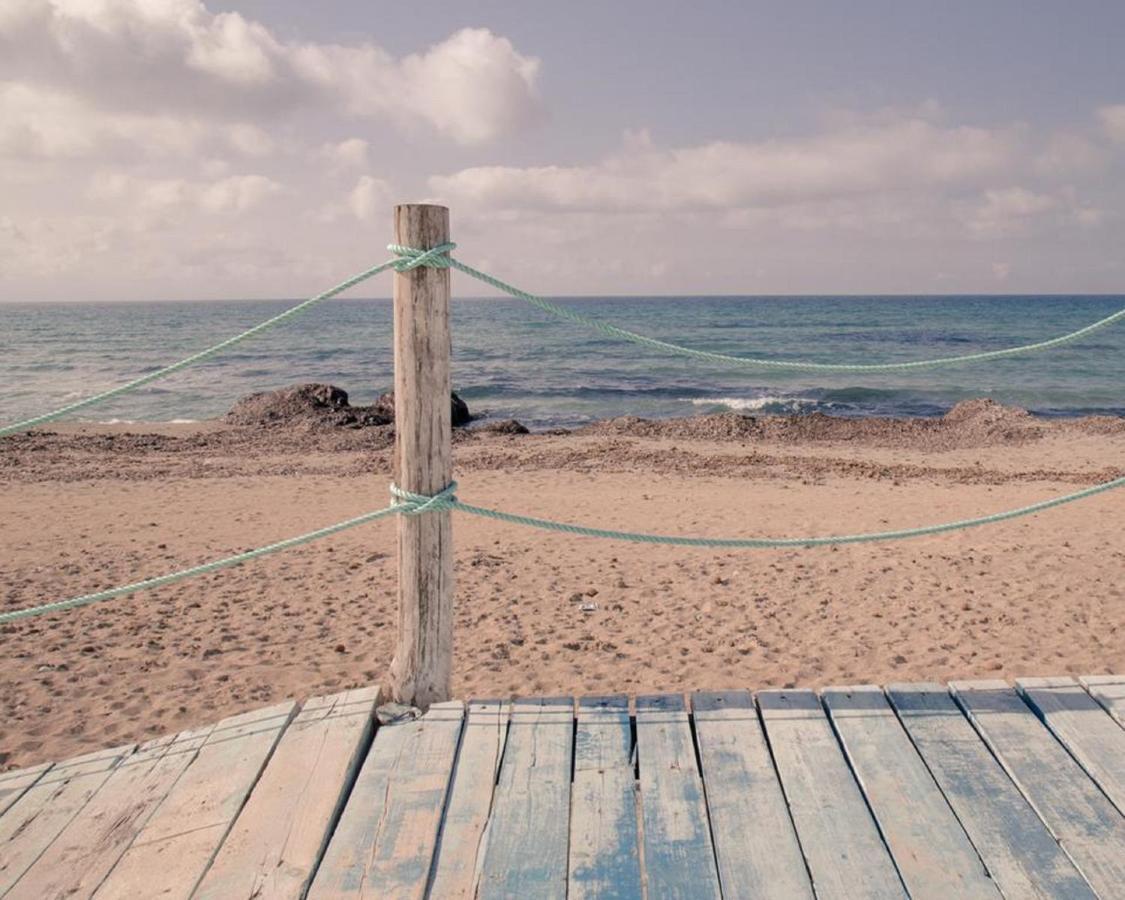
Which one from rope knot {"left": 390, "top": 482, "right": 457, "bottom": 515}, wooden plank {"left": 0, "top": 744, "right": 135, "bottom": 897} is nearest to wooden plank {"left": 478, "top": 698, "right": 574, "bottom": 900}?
rope knot {"left": 390, "top": 482, "right": 457, "bottom": 515}

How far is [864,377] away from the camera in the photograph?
2483 centimetres

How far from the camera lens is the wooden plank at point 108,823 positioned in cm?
222

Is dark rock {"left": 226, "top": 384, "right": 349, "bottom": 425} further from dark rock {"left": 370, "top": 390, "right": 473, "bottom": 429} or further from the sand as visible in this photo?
the sand

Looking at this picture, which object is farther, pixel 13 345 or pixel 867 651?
pixel 13 345

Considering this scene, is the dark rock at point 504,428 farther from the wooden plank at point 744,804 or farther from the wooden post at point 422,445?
the wooden plank at point 744,804

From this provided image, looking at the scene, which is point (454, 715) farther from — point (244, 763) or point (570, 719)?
point (244, 763)

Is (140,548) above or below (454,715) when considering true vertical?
below

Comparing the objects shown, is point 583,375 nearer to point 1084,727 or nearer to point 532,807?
point 1084,727

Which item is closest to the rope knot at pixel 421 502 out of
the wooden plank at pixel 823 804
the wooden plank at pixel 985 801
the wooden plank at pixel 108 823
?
the wooden plank at pixel 108 823

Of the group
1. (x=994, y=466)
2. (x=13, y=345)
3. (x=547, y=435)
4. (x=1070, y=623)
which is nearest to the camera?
(x=1070, y=623)

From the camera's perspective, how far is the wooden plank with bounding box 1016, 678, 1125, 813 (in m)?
2.51

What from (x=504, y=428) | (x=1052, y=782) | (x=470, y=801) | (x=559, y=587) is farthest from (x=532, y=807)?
(x=504, y=428)

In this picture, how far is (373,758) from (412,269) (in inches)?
60.2

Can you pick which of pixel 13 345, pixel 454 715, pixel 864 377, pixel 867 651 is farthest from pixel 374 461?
pixel 13 345
